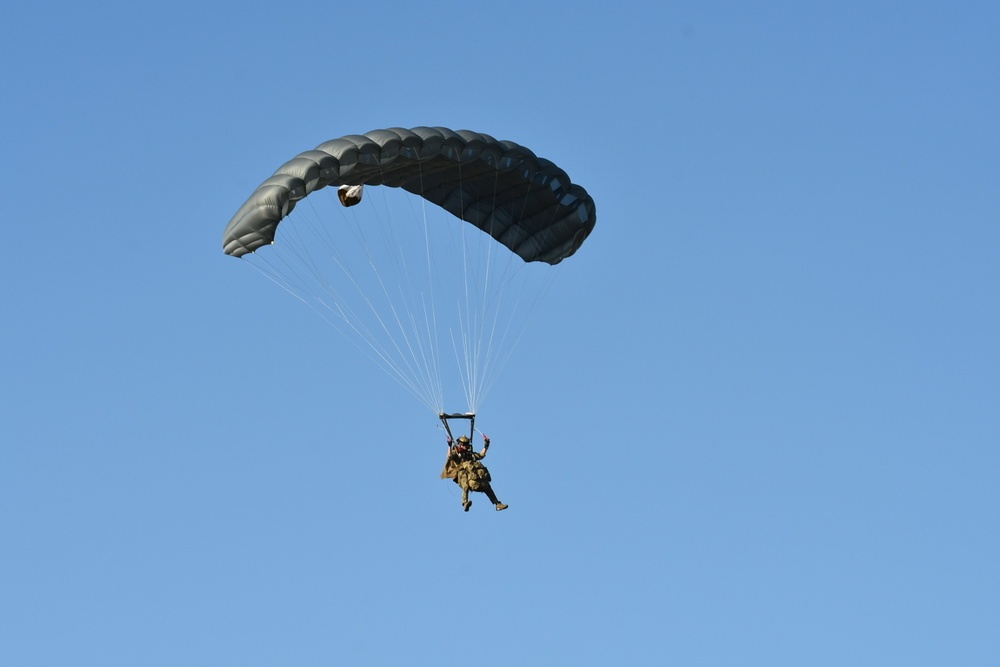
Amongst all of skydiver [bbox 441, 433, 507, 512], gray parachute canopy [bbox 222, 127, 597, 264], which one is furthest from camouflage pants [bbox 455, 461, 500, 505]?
gray parachute canopy [bbox 222, 127, 597, 264]

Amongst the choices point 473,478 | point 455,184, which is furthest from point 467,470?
point 455,184

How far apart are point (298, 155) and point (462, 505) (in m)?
5.70

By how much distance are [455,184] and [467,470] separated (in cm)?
499

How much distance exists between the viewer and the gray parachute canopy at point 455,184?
33.6m

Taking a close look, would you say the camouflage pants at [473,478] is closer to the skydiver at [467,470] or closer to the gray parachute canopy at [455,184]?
the skydiver at [467,470]

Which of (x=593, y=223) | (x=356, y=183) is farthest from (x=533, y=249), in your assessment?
(x=356, y=183)

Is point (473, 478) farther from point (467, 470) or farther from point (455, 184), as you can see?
point (455, 184)

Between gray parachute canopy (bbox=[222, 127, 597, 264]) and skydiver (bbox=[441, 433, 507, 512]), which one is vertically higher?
gray parachute canopy (bbox=[222, 127, 597, 264])

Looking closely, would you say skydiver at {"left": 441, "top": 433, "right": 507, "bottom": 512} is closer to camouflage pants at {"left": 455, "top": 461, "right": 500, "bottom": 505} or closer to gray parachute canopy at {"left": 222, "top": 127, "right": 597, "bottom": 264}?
camouflage pants at {"left": 455, "top": 461, "right": 500, "bottom": 505}

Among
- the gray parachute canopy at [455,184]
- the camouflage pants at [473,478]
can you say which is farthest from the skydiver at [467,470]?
the gray parachute canopy at [455,184]

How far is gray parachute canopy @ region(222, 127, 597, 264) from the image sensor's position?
33.6 m

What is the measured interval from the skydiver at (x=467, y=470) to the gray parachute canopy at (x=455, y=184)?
417 centimetres

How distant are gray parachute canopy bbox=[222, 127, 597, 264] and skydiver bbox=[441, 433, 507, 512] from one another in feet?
13.7

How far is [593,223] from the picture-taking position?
37.9 meters
